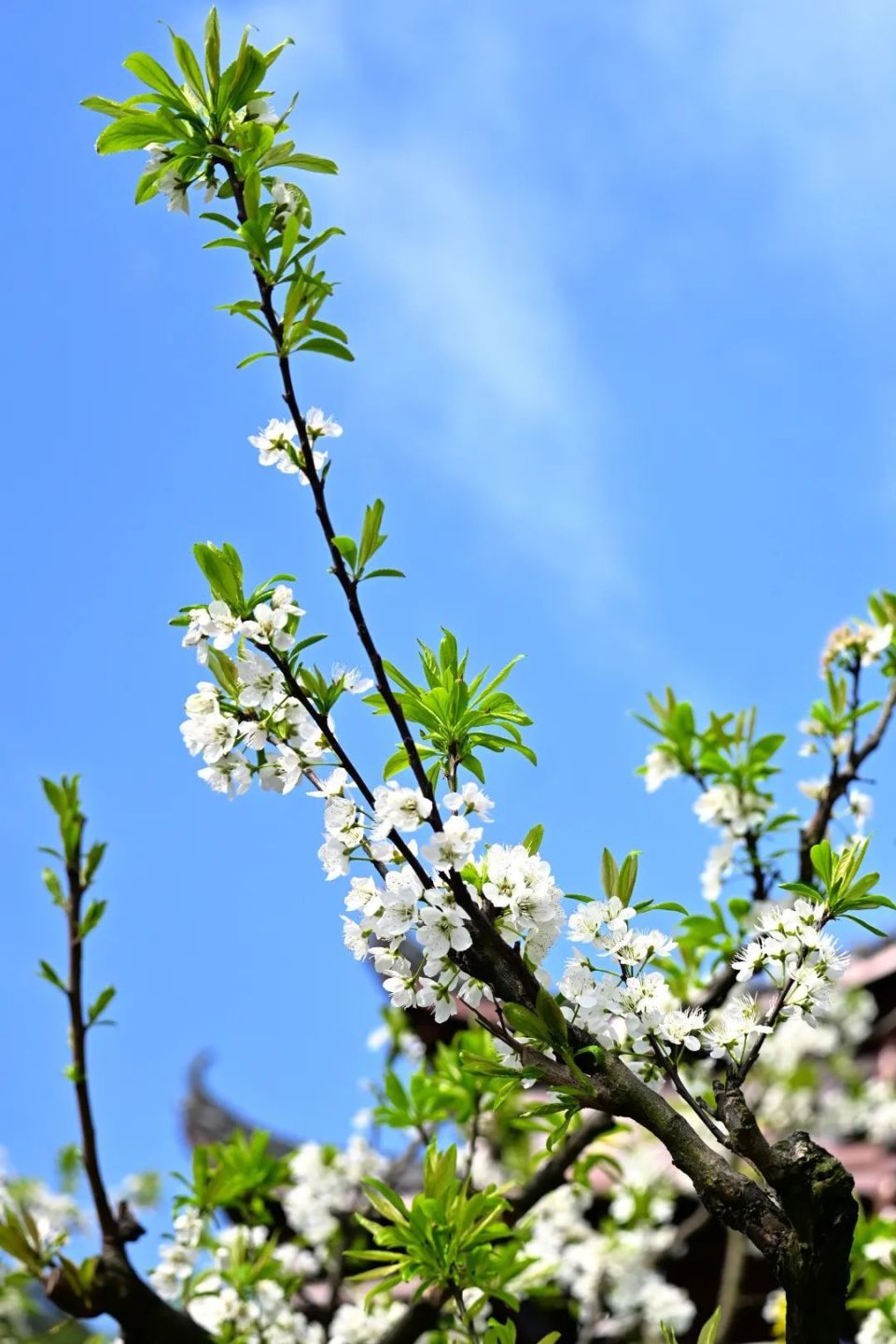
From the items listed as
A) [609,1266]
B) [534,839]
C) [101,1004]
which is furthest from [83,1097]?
[609,1266]

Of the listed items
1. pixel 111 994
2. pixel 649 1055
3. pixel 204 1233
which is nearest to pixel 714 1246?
pixel 204 1233

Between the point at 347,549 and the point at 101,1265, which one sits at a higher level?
the point at 347,549

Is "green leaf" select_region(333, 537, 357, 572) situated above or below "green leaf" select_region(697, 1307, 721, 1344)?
above

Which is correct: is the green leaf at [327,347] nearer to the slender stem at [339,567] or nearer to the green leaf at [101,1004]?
the slender stem at [339,567]

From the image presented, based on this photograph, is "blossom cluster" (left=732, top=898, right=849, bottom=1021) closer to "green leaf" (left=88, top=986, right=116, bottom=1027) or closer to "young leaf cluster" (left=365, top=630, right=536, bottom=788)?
"young leaf cluster" (left=365, top=630, right=536, bottom=788)

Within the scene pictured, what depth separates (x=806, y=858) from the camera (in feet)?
10.8

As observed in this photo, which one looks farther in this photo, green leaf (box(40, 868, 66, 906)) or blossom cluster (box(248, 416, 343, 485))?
green leaf (box(40, 868, 66, 906))

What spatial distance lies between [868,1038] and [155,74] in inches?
336

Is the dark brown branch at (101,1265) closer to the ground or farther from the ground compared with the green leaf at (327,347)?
closer to the ground

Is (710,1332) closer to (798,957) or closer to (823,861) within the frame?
(798,957)

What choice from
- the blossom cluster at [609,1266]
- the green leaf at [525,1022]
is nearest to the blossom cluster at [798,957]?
the green leaf at [525,1022]

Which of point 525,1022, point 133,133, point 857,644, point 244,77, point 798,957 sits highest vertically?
point 857,644

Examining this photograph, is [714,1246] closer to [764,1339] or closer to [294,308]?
[764,1339]

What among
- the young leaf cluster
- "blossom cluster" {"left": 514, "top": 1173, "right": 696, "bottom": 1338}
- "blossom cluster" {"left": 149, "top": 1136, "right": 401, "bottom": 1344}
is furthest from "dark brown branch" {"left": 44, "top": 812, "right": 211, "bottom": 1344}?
"blossom cluster" {"left": 514, "top": 1173, "right": 696, "bottom": 1338}
